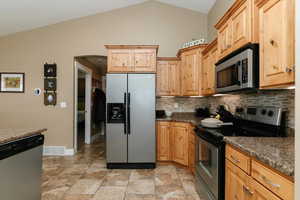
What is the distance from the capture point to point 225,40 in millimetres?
2250

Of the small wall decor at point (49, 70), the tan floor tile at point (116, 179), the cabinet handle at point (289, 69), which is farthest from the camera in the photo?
the small wall decor at point (49, 70)

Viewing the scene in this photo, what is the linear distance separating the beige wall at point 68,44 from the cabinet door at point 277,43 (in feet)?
9.04

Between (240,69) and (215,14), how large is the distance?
234 cm

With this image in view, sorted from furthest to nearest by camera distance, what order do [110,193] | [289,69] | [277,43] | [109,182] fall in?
1. [109,182]
2. [110,193]
3. [277,43]
4. [289,69]

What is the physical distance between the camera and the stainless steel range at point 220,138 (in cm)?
172

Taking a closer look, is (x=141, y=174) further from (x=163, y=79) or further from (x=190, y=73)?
(x=190, y=73)

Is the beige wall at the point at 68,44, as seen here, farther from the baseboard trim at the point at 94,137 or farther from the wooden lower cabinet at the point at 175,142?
the wooden lower cabinet at the point at 175,142

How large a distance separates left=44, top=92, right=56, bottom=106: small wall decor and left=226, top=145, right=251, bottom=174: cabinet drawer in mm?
3800

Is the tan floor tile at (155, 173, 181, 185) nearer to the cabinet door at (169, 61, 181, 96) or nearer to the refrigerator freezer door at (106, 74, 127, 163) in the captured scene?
the refrigerator freezer door at (106, 74, 127, 163)

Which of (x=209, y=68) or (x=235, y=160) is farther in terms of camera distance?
(x=209, y=68)

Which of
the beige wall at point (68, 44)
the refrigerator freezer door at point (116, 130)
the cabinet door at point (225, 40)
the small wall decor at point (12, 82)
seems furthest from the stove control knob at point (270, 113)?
the small wall decor at point (12, 82)

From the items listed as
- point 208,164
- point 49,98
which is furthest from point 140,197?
point 49,98

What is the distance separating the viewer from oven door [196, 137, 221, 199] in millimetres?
1784

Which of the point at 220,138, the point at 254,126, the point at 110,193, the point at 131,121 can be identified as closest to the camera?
the point at 220,138
